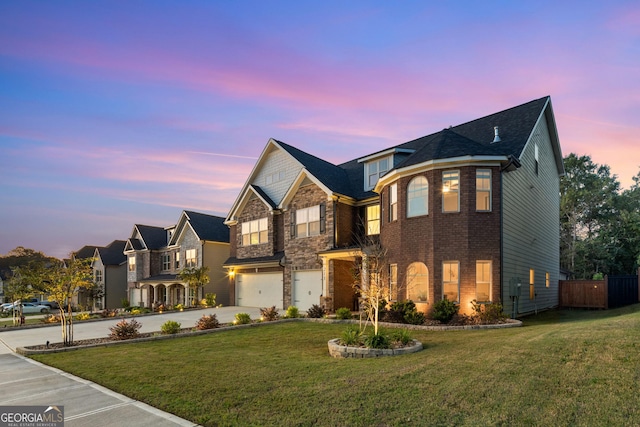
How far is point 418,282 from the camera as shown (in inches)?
599

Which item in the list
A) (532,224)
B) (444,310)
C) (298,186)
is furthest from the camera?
(298,186)

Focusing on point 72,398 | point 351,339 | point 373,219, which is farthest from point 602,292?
point 72,398

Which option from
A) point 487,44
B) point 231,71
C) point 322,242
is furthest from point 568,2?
point 322,242

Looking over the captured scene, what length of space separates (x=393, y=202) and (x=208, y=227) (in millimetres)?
20905

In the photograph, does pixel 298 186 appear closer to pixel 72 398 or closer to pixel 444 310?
pixel 444 310

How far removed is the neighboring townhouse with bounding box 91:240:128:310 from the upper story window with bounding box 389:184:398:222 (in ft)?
119

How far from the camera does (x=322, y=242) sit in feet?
69.8

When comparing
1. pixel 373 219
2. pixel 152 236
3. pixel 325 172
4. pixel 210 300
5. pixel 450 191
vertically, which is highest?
pixel 325 172

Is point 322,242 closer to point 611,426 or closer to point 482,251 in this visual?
point 482,251

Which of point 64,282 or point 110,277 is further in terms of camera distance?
point 110,277

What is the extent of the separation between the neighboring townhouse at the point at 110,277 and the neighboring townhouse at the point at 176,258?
415cm

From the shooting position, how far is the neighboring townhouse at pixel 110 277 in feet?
137

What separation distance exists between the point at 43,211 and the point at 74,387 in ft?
127

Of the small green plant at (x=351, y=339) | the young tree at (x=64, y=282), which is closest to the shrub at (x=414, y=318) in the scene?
the small green plant at (x=351, y=339)
